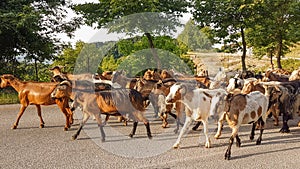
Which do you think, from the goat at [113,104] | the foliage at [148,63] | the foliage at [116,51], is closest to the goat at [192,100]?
the goat at [113,104]

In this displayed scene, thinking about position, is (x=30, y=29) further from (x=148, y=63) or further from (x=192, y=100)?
(x=192, y=100)

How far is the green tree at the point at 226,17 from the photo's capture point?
22406mm

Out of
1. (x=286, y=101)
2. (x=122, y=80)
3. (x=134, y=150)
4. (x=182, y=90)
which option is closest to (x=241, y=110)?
(x=182, y=90)

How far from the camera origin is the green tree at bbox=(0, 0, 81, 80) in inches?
685

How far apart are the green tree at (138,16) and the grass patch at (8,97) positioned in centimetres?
611

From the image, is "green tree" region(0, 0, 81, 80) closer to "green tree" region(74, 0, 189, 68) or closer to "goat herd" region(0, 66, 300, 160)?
"green tree" region(74, 0, 189, 68)

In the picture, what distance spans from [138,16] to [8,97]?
7779 millimetres

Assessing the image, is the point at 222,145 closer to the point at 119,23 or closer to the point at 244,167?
the point at 244,167

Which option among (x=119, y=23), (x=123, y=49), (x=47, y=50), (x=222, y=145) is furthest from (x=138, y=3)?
(x=222, y=145)

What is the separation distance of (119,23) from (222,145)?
1311 centimetres

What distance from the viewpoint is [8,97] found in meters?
16.3

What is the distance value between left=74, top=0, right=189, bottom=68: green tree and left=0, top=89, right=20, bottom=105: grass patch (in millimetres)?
6110

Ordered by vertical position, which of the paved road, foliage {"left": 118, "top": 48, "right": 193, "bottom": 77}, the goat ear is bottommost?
the paved road

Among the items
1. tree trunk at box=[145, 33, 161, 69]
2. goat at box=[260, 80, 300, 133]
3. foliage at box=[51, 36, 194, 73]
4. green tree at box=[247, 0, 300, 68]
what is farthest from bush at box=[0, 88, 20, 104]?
green tree at box=[247, 0, 300, 68]
